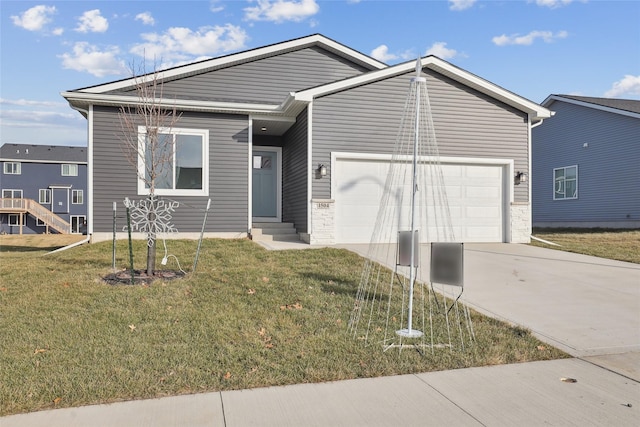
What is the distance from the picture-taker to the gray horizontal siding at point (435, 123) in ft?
37.2

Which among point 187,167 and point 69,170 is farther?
point 69,170

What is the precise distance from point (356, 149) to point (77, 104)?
6.99 metres

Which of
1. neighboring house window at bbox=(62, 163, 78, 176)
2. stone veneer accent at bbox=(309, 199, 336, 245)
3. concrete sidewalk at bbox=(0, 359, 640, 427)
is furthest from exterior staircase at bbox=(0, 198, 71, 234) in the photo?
concrete sidewalk at bbox=(0, 359, 640, 427)

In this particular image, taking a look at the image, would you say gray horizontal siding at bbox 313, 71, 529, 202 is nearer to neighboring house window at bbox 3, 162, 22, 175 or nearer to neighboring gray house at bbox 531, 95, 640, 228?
neighboring gray house at bbox 531, 95, 640, 228

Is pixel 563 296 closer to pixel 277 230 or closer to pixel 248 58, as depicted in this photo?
pixel 277 230

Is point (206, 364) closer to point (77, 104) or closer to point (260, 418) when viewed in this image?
point (260, 418)

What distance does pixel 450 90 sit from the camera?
12.0 meters

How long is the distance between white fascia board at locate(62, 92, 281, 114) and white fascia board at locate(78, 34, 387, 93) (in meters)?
0.28

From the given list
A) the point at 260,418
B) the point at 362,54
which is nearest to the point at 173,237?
the point at 362,54

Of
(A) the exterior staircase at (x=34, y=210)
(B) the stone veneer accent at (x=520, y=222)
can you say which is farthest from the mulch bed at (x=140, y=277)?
(A) the exterior staircase at (x=34, y=210)

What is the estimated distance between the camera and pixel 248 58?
43.9 feet

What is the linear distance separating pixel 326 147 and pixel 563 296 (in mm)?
6490

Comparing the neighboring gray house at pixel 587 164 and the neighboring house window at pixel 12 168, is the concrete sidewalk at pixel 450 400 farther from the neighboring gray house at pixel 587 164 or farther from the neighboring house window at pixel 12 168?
the neighboring house window at pixel 12 168

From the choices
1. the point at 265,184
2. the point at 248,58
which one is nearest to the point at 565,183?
the point at 265,184
